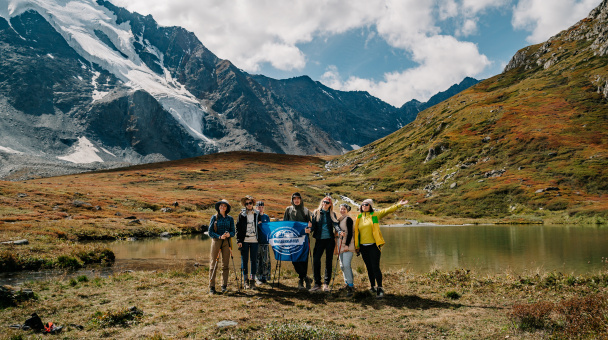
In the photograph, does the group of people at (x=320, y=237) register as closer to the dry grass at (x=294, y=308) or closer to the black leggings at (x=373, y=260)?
the black leggings at (x=373, y=260)

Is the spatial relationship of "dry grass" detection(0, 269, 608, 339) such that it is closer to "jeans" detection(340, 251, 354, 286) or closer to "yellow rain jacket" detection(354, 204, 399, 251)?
"jeans" detection(340, 251, 354, 286)

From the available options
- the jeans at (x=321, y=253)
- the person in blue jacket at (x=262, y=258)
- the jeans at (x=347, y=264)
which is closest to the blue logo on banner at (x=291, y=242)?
the jeans at (x=321, y=253)

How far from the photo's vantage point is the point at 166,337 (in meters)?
8.59

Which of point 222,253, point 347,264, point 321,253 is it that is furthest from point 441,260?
point 222,253

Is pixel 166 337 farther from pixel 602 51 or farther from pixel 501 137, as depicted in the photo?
pixel 602 51

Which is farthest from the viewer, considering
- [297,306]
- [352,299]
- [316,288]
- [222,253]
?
[222,253]

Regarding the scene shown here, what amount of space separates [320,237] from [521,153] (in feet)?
349

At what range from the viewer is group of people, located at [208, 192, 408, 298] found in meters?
13.4

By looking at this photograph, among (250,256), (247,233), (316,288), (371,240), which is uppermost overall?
(247,233)

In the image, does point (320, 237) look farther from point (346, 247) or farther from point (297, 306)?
point (297, 306)

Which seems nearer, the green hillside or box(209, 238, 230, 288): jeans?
box(209, 238, 230, 288): jeans

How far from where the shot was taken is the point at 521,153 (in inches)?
3932

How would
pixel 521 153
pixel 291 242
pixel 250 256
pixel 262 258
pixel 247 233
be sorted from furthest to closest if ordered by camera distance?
1. pixel 521 153
2. pixel 262 258
3. pixel 250 256
4. pixel 247 233
5. pixel 291 242

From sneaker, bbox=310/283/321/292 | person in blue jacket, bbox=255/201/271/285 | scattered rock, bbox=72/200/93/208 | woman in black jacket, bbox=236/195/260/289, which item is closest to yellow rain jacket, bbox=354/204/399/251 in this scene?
sneaker, bbox=310/283/321/292
